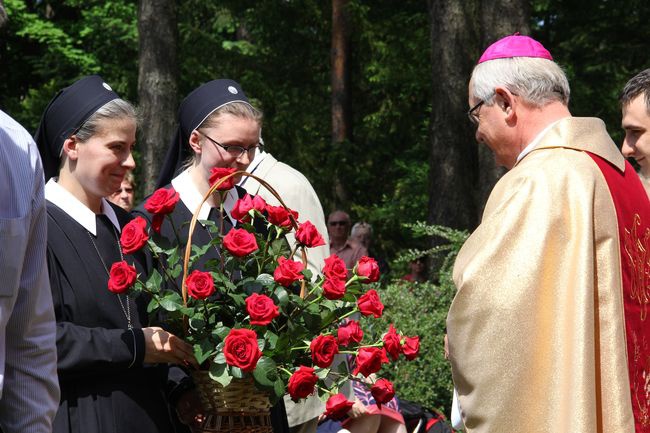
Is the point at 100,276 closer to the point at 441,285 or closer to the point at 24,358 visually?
the point at 24,358

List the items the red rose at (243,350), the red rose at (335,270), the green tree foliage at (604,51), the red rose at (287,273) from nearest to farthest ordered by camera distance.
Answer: the red rose at (243,350) < the red rose at (287,273) < the red rose at (335,270) < the green tree foliage at (604,51)

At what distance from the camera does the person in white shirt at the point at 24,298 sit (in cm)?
251

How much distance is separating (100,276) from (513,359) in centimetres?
139

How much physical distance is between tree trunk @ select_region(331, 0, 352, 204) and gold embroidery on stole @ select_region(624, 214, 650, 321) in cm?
1669

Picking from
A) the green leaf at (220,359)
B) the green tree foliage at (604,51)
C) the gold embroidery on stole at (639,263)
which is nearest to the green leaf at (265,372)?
the green leaf at (220,359)

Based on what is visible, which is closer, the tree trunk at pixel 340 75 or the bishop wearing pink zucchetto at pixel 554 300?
the bishop wearing pink zucchetto at pixel 554 300

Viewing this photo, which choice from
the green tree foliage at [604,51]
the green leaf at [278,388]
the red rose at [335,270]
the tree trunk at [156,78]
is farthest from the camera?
the green tree foliage at [604,51]

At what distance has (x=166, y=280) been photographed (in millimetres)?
3990

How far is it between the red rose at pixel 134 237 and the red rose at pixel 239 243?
27 centimetres

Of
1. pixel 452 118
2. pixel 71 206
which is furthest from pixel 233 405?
pixel 452 118

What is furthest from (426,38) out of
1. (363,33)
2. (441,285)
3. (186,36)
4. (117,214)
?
(117,214)

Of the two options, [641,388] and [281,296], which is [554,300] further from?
[281,296]

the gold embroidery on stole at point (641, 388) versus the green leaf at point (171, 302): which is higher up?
the green leaf at point (171, 302)

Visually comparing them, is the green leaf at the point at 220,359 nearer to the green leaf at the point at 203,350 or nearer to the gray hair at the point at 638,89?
the green leaf at the point at 203,350
